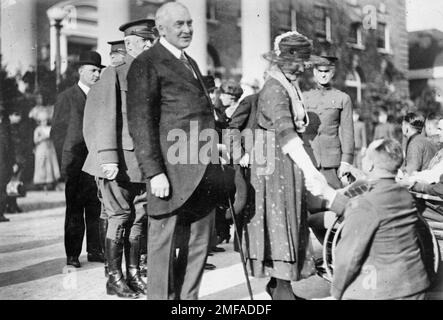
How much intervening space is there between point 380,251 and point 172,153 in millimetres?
1320

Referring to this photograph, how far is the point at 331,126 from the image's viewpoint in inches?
212

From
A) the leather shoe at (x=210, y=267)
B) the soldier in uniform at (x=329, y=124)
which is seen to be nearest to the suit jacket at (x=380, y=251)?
the leather shoe at (x=210, y=267)

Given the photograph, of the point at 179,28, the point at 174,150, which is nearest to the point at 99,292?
the point at 174,150

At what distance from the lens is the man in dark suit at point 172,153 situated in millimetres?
3199

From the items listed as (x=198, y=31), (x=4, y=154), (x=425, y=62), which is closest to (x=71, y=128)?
(x=4, y=154)

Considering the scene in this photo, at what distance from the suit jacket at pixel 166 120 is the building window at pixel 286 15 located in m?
4.27

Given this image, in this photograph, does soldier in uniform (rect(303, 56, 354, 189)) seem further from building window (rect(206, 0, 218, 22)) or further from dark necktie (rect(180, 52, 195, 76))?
building window (rect(206, 0, 218, 22))

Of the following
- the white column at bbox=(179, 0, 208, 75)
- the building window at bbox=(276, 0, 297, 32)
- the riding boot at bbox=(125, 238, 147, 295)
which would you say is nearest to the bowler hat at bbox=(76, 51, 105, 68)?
the riding boot at bbox=(125, 238, 147, 295)

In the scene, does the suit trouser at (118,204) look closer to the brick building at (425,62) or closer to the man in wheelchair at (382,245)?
the man in wheelchair at (382,245)

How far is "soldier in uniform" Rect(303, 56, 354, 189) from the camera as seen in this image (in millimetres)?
5285

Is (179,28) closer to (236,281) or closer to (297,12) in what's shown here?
(236,281)

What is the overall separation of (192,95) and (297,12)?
6.21 metres

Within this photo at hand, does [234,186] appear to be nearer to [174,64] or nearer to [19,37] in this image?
[174,64]

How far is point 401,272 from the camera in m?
3.26
